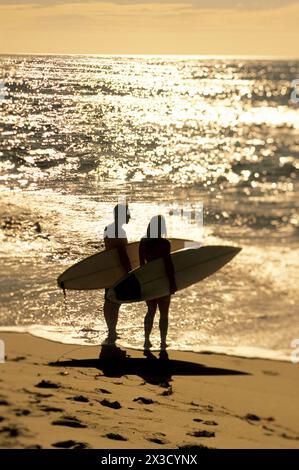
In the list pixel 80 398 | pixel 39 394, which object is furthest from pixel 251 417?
pixel 39 394

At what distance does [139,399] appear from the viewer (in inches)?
294

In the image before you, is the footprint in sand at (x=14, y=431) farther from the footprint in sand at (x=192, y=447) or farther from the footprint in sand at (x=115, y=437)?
the footprint in sand at (x=192, y=447)

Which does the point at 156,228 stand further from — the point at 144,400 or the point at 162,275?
the point at 144,400

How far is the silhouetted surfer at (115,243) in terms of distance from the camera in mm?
9758

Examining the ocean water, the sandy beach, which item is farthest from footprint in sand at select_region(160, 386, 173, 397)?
the ocean water

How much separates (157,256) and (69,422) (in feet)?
13.2

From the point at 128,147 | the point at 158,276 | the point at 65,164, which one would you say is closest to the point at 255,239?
the point at 158,276

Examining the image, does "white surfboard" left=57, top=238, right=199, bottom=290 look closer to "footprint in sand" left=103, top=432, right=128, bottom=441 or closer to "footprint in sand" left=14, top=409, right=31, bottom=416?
"footprint in sand" left=14, top=409, right=31, bottom=416

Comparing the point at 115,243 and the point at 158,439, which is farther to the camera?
the point at 115,243

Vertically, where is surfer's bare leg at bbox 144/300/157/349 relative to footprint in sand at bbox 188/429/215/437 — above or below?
above

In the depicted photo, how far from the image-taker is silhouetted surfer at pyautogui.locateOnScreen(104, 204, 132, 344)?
9.76m

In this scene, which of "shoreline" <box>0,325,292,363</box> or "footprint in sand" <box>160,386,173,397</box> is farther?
"shoreline" <box>0,325,292,363</box>

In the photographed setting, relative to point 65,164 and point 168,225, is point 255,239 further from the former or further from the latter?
point 65,164

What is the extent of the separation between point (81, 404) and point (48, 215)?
1308cm
